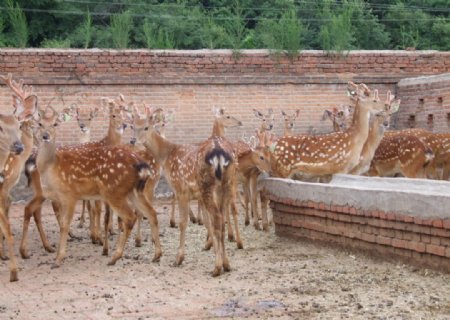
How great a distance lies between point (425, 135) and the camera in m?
15.8

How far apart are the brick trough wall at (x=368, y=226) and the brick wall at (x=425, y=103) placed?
23.9ft

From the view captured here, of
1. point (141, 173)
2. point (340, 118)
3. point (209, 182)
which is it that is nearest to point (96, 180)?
point (141, 173)

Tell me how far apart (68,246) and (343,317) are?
5.85 m

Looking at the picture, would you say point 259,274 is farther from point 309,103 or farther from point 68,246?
point 309,103

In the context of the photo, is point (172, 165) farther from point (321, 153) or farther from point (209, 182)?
point (321, 153)

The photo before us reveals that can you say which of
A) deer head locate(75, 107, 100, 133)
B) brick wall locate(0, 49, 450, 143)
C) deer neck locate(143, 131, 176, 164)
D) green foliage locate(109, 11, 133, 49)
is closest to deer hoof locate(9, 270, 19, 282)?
deer neck locate(143, 131, 176, 164)

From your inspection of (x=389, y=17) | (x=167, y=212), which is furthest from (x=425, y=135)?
Answer: (x=389, y=17)

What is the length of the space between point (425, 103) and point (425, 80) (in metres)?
0.51

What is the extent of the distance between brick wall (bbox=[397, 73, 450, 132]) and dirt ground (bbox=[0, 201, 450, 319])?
27.1 feet

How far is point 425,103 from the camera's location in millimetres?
20250

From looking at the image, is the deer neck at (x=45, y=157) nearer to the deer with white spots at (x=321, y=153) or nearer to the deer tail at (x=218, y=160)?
the deer tail at (x=218, y=160)

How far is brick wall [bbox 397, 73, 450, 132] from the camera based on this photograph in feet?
Answer: 63.7

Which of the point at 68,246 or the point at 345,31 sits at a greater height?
the point at 345,31

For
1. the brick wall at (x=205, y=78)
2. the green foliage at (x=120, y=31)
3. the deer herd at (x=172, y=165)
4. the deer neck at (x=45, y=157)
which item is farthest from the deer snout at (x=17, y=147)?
the green foliage at (x=120, y=31)
